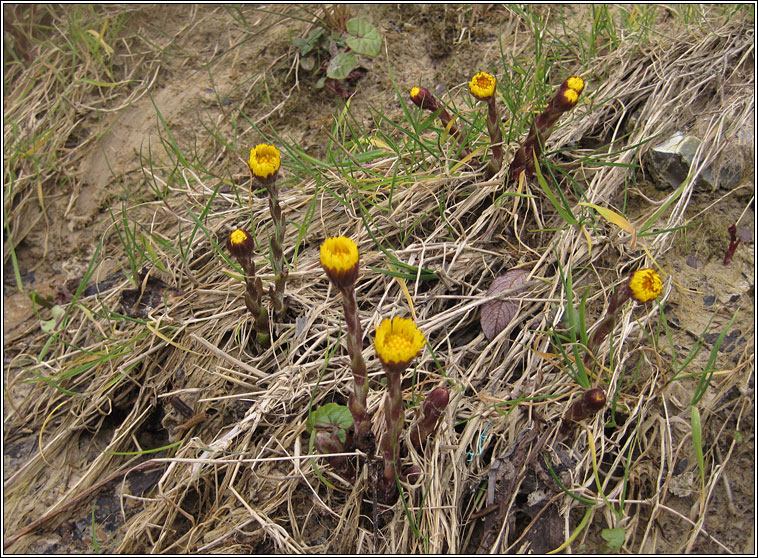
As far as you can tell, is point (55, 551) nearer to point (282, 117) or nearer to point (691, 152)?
point (282, 117)

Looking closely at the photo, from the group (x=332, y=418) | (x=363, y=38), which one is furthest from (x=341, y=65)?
(x=332, y=418)

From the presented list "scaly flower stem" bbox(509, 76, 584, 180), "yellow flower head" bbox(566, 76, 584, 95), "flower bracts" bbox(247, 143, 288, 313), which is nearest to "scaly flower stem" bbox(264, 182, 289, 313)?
"flower bracts" bbox(247, 143, 288, 313)

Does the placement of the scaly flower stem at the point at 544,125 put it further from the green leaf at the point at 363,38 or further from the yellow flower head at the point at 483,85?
the green leaf at the point at 363,38

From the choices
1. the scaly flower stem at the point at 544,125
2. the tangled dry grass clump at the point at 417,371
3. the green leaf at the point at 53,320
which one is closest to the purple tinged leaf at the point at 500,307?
the tangled dry grass clump at the point at 417,371

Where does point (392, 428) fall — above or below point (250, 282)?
below

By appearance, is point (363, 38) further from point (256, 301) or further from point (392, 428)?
point (392, 428)
